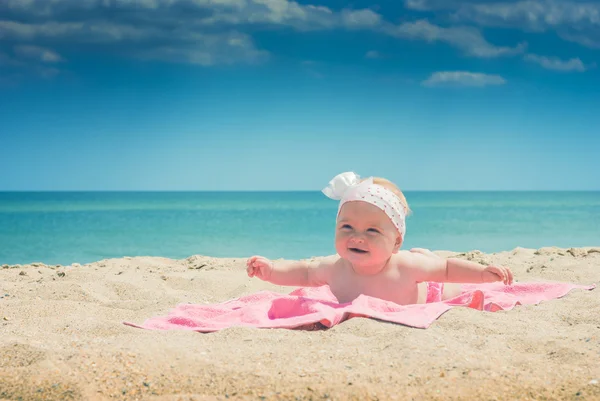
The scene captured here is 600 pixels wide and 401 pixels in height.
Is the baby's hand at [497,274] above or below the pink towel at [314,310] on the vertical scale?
above

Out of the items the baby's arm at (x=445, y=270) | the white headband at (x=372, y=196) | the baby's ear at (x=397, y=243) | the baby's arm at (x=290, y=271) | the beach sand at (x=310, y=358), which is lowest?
the beach sand at (x=310, y=358)

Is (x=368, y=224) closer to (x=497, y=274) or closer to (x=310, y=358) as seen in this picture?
(x=497, y=274)

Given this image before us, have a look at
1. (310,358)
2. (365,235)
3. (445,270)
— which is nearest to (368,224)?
(365,235)

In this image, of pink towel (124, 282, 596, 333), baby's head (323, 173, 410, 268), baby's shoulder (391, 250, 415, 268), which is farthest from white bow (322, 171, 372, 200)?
pink towel (124, 282, 596, 333)

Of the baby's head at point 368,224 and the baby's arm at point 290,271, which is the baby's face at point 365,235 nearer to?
the baby's head at point 368,224

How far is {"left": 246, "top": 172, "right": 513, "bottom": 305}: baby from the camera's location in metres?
3.63

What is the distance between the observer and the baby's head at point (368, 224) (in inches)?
143

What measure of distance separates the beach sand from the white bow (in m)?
0.98

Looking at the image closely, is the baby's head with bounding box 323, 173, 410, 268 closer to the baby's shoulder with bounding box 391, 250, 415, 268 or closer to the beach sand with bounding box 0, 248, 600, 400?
the baby's shoulder with bounding box 391, 250, 415, 268

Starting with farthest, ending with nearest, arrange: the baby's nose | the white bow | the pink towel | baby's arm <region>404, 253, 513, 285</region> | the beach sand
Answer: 1. the white bow
2. baby's arm <region>404, 253, 513, 285</region>
3. the baby's nose
4. the pink towel
5. the beach sand

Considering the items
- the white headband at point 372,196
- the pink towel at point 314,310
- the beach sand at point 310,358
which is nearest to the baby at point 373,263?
the white headband at point 372,196

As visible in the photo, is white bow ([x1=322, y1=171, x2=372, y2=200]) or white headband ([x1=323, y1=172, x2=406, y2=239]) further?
white bow ([x1=322, y1=171, x2=372, y2=200])

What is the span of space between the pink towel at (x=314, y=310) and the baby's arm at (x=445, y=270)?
190mm

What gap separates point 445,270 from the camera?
3799mm
